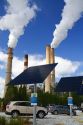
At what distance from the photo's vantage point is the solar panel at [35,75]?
2094 centimetres

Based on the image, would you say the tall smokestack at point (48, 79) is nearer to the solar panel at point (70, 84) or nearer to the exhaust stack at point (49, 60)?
the exhaust stack at point (49, 60)

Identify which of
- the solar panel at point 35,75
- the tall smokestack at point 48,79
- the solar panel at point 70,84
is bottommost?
the solar panel at point 35,75

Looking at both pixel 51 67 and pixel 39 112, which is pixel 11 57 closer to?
pixel 39 112

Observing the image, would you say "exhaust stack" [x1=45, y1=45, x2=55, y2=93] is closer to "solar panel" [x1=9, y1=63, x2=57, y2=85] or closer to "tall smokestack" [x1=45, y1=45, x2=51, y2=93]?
"tall smokestack" [x1=45, y1=45, x2=51, y2=93]

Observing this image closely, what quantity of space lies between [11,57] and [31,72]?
65588 mm

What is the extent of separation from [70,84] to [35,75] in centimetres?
1994

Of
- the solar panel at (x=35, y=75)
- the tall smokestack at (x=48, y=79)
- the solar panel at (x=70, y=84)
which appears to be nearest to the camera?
the solar panel at (x=35, y=75)

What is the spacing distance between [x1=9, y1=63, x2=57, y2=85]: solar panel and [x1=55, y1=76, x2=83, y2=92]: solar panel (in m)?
16.5

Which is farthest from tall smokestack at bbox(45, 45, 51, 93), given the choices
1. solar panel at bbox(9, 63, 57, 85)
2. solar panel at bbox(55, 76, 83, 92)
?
solar panel at bbox(9, 63, 57, 85)

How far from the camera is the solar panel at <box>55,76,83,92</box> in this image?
39147 mm

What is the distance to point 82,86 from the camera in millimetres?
39000

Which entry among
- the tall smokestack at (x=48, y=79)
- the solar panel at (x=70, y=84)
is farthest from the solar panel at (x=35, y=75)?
the tall smokestack at (x=48, y=79)

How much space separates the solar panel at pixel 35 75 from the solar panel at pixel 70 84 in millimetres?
16501

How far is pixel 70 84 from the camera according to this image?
41156mm
